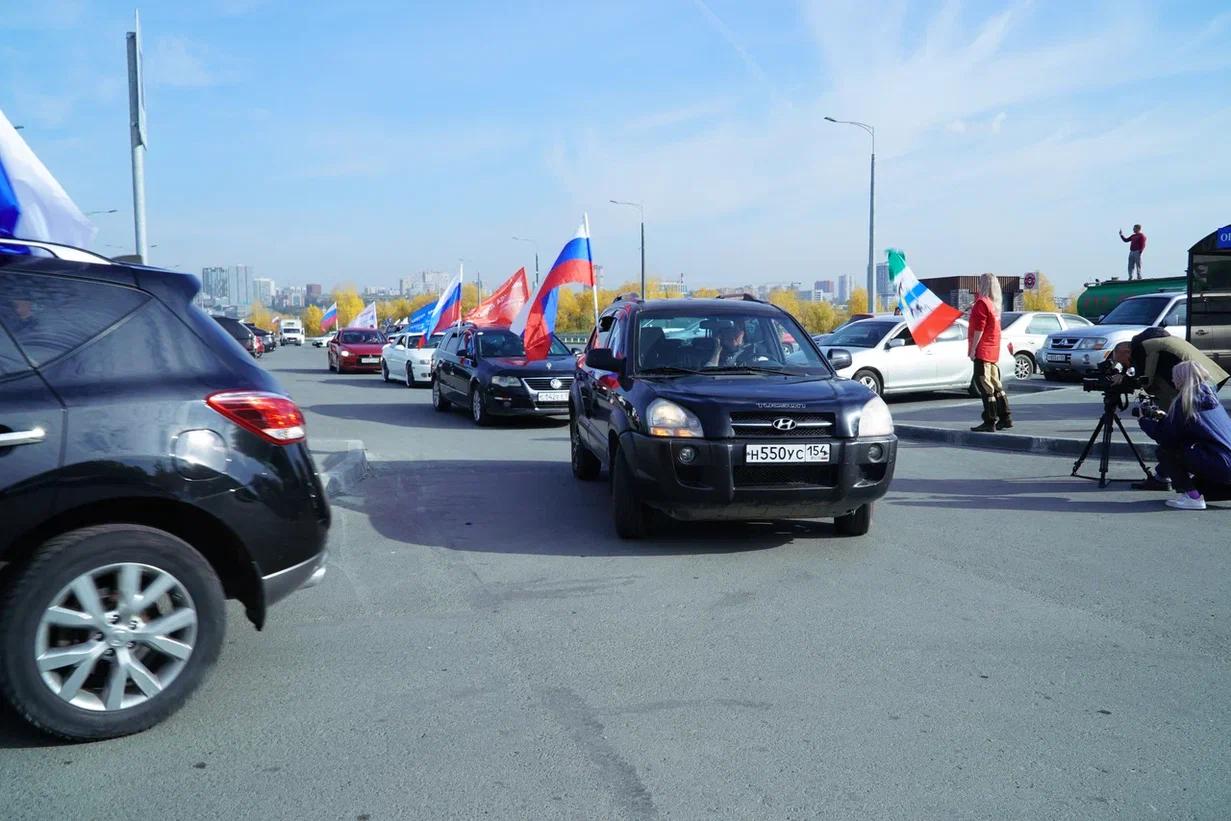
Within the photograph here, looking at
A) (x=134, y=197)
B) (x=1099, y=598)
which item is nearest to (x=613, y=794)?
(x=1099, y=598)

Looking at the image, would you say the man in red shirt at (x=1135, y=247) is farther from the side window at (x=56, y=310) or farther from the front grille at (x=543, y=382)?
the side window at (x=56, y=310)

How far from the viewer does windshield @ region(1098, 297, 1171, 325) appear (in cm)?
2036

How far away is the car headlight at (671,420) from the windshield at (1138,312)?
17.2m

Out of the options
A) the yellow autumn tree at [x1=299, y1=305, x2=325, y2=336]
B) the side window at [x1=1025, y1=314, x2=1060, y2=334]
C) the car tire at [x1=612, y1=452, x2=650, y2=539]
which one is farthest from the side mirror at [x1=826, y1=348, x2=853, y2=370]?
the yellow autumn tree at [x1=299, y1=305, x2=325, y2=336]

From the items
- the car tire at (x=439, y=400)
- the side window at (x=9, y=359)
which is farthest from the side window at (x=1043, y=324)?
the side window at (x=9, y=359)

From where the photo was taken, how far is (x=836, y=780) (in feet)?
10.7

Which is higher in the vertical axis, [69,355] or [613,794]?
[69,355]

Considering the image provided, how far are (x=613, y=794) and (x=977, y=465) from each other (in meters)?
8.17

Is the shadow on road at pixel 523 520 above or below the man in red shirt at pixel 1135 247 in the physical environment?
below

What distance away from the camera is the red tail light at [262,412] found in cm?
386

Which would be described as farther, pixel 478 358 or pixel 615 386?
pixel 478 358

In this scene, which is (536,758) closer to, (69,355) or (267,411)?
(267,411)

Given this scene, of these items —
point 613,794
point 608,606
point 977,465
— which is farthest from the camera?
point 977,465

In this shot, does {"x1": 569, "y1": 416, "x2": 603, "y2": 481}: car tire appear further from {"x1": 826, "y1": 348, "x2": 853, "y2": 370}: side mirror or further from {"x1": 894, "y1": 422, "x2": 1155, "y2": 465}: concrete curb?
{"x1": 894, "y1": 422, "x2": 1155, "y2": 465}: concrete curb
